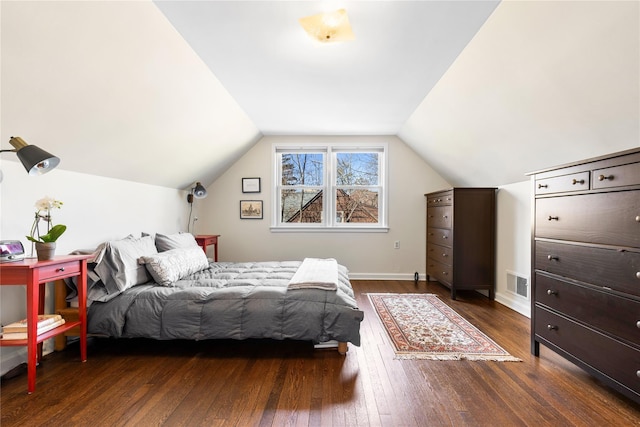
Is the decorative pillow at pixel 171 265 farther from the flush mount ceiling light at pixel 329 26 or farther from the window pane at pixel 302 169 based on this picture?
the window pane at pixel 302 169

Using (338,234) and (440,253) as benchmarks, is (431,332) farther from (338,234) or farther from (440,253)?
(338,234)

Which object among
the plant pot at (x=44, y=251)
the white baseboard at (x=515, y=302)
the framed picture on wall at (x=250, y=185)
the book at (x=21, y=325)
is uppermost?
the framed picture on wall at (x=250, y=185)

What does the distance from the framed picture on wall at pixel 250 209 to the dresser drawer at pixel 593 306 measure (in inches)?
148

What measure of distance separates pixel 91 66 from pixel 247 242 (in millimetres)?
3359

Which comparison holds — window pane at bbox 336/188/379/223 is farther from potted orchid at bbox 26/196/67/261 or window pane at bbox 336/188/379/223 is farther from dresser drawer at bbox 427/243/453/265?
potted orchid at bbox 26/196/67/261

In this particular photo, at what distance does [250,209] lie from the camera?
489 centimetres

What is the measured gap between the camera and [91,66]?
1821 millimetres

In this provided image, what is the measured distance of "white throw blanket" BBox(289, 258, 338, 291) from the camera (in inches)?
93.4

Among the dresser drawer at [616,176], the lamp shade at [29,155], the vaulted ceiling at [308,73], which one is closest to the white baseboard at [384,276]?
the vaulted ceiling at [308,73]

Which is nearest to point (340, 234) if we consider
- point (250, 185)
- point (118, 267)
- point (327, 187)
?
point (327, 187)

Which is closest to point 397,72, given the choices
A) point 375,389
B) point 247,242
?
A: point 375,389

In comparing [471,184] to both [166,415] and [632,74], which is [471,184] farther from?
[166,415]

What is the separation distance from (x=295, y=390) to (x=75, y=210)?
233 centimetres

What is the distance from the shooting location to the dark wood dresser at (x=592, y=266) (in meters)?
1.57
